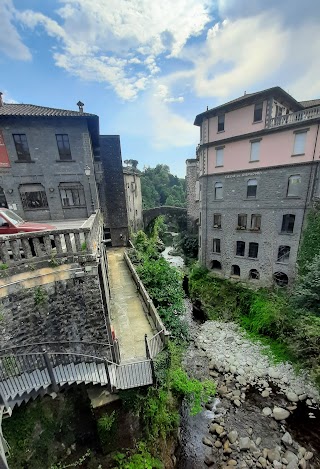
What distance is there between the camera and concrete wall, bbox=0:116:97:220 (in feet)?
42.2

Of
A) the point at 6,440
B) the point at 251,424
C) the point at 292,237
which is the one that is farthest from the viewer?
the point at 292,237

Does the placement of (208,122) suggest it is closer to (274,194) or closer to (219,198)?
(219,198)

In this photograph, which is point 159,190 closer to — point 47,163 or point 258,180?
point 258,180

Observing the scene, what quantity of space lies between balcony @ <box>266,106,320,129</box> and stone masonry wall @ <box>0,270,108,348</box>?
1759 cm

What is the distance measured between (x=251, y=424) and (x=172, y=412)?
501cm

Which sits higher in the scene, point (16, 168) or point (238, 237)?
point (16, 168)

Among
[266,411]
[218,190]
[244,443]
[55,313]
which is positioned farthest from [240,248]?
[55,313]

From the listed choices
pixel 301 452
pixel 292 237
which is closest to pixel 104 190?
pixel 292 237

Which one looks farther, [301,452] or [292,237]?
[292,237]

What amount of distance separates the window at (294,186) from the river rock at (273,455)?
51.1 ft

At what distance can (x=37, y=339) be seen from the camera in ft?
21.2

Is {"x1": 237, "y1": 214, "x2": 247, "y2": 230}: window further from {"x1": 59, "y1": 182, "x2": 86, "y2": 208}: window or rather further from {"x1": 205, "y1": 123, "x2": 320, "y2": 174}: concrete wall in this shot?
{"x1": 59, "y1": 182, "x2": 86, "y2": 208}: window

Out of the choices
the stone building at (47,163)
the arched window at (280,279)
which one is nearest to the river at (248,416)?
the arched window at (280,279)

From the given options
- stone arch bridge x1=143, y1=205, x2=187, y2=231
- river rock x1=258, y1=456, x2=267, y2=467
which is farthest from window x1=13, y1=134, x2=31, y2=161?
stone arch bridge x1=143, y1=205, x2=187, y2=231
